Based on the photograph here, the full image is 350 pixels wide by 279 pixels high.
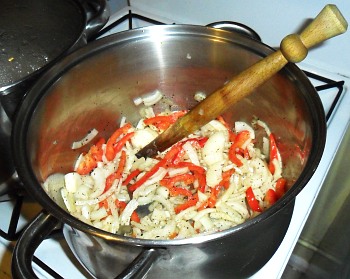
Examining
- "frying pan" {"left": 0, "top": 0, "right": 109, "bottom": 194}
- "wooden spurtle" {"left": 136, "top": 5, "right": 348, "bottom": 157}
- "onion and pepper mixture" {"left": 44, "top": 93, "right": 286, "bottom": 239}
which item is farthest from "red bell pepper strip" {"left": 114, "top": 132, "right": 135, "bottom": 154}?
"frying pan" {"left": 0, "top": 0, "right": 109, "bottom": 194}

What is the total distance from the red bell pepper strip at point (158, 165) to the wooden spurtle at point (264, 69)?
0.17 feet

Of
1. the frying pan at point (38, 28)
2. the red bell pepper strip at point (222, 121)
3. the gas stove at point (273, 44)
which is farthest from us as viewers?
the red bell pepper strip at point (222, 121)

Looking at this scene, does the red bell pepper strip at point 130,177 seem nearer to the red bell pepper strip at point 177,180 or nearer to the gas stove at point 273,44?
the red bell pepper strip at point 177,180

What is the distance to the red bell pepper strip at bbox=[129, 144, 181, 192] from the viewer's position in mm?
814

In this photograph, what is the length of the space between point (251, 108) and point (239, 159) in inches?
4.4

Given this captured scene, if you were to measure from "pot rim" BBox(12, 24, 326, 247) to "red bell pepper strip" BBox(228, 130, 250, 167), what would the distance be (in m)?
0.19

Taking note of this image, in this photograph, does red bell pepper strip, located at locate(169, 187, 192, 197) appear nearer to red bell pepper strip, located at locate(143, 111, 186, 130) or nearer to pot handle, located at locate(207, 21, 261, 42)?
red bell pepper strip, located at locate(143, 111, 186, 130)

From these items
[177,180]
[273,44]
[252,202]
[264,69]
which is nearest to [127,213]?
[177,180]

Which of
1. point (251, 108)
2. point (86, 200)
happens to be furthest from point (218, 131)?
point (86, 200)

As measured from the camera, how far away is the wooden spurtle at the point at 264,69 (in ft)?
1.91

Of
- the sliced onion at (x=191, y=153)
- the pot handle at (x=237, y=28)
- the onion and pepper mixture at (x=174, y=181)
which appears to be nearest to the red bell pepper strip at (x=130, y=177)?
the onion and pepper mixture at (x=174, y=181)

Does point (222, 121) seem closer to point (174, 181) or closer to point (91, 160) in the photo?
point (174, 181)

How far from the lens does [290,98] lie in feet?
2.37

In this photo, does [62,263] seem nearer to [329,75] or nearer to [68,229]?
[68,229]
